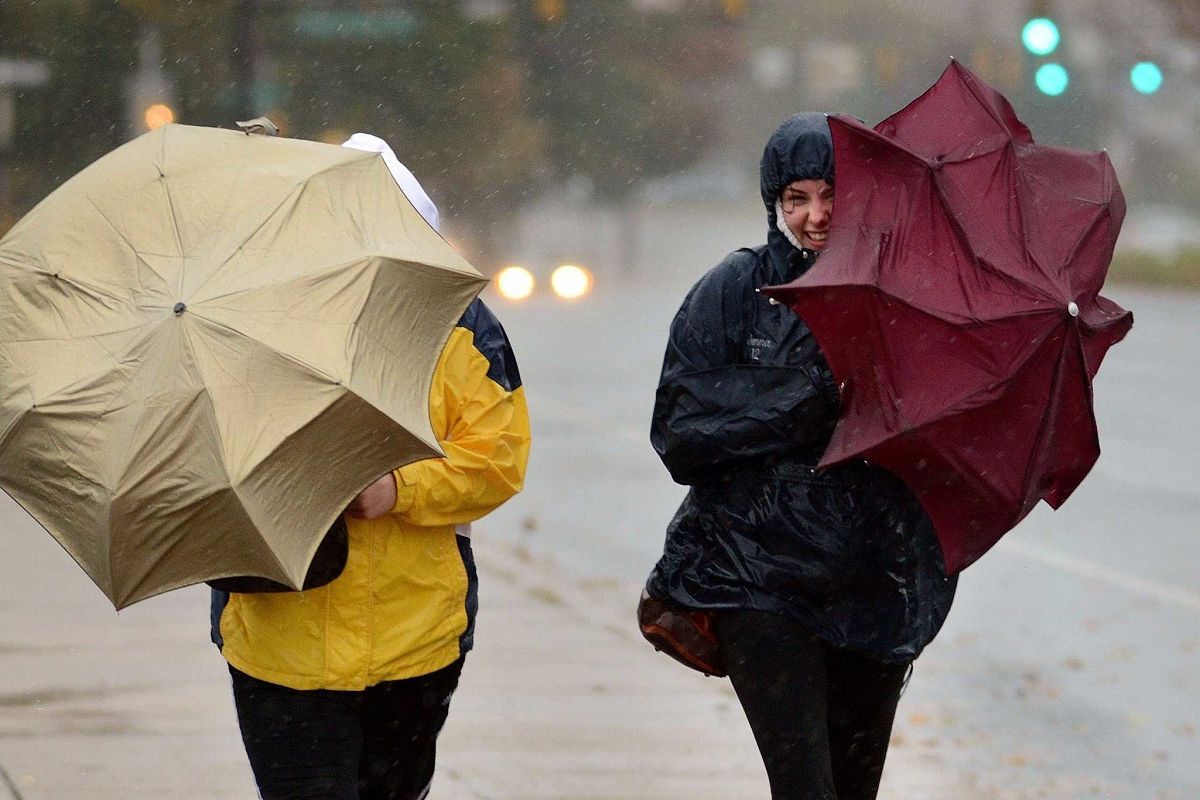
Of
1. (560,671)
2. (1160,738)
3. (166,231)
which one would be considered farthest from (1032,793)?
(166,231)

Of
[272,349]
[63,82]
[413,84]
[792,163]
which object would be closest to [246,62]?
[63,82]

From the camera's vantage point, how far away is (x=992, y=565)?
1008 cm

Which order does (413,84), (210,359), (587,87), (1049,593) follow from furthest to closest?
(587,87) → (413,84) → (1049,593) → (210,359)

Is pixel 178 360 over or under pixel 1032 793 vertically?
over

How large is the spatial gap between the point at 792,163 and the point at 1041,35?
1406cm

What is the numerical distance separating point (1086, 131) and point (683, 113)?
13.6 meters

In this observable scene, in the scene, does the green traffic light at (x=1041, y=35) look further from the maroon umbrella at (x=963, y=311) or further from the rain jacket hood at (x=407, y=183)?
the rain jacket hood at (x=407, y=183)

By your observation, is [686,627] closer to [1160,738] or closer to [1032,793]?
[1032,793]

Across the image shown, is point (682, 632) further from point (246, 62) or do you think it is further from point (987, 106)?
point (246, 62)

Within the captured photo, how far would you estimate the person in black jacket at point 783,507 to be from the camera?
12.9 ft

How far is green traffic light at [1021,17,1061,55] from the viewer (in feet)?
56.5

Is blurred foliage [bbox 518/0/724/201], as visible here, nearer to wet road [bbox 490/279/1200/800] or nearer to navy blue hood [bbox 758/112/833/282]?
wet road [bbox 490/279/1200/800]

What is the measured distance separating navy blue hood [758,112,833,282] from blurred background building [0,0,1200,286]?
8.23 metres

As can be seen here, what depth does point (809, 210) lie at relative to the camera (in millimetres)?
4031
